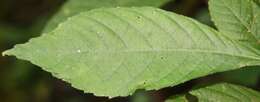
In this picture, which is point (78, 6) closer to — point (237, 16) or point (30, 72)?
point (237, 16)

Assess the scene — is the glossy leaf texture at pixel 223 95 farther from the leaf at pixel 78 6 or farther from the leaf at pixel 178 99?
→ the leaf at pixel 78 6

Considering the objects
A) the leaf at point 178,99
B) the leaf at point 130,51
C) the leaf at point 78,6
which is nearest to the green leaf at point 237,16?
the leaf at point 130,51

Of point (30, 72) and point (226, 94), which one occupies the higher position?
point (226, 94)

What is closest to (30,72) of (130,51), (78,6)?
(78,6)

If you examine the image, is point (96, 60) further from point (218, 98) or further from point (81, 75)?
point (218, 98)

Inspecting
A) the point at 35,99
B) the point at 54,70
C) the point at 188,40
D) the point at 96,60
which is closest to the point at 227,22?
the point at 188,40
